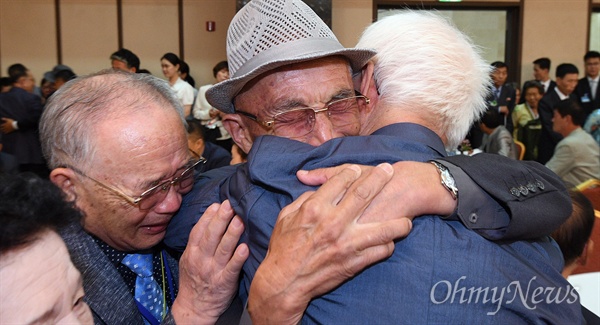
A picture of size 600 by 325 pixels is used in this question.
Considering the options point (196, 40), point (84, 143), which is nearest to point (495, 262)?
point (84, 143)

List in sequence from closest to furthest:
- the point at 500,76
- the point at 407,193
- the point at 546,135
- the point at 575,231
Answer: the point at 407,193 < the point at 575,231 < the point at 546,135 < the point at 500,76

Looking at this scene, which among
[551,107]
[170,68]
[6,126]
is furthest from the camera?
[170,68]

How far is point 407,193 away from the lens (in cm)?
103

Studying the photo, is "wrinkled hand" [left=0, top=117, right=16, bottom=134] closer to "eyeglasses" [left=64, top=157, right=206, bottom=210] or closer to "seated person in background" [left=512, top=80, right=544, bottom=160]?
"eyeglasses" [left=64, top=157, right=206, bottom=210]

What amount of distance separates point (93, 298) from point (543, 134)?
258 inches

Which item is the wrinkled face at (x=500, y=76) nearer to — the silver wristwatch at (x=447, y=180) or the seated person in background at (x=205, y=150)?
the seated person in background at (x=205, y=150)

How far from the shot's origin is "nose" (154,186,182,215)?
1503 millimetres

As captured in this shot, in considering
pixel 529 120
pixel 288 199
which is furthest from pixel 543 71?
pixel 288 199

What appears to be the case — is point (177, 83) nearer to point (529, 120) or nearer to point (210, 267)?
point (529, 120)

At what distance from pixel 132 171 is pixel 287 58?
→ 0.47m

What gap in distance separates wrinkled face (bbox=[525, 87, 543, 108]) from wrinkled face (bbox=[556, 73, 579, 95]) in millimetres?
357

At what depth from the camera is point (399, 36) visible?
4.68 ft

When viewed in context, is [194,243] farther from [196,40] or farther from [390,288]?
[196,40]

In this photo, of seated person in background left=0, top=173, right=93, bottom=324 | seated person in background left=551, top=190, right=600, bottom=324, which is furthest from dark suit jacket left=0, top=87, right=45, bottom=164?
seated person in background left=0, top=173, right=93, bottom=324
